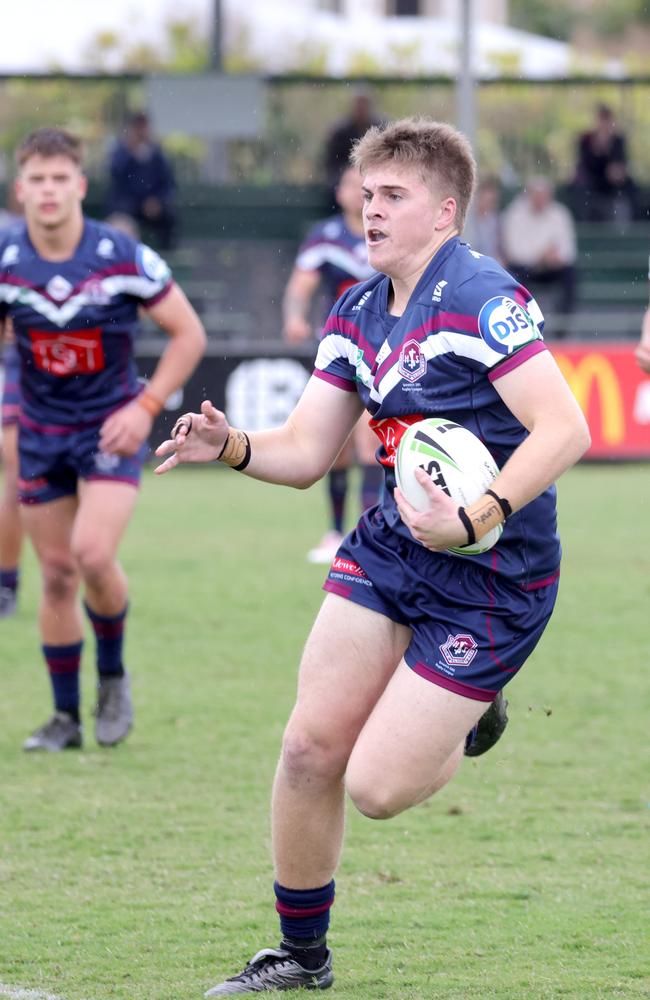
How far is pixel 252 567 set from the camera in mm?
10805

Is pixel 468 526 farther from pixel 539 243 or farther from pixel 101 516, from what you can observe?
pixel 539 243

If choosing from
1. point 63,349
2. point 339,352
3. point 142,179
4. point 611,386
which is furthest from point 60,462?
point 142,179

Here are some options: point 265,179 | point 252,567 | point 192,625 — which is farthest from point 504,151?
point 192,625

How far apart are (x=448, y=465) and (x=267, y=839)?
78.2 inches

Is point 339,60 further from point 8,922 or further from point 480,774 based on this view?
point 8,922

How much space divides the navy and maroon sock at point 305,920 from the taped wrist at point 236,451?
1.06 meters

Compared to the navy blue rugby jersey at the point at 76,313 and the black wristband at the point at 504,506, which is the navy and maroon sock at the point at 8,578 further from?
the black wristband at the point at 504,506

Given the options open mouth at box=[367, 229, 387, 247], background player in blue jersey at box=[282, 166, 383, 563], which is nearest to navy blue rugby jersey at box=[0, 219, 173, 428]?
open mouth at box=[367, 229, 387, 247]

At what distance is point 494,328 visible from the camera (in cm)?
385

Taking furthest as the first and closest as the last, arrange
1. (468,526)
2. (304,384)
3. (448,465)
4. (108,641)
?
(304,384), (108,641), (448,465), (468,526)

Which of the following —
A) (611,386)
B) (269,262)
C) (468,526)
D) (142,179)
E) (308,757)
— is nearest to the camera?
(468,526)

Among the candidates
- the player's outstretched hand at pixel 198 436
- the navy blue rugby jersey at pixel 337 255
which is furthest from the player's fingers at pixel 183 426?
the navy blue rugby jersey at pixel 337 255

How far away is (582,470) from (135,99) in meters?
7.93

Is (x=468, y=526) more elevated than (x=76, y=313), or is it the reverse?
(x=468, y=526)
